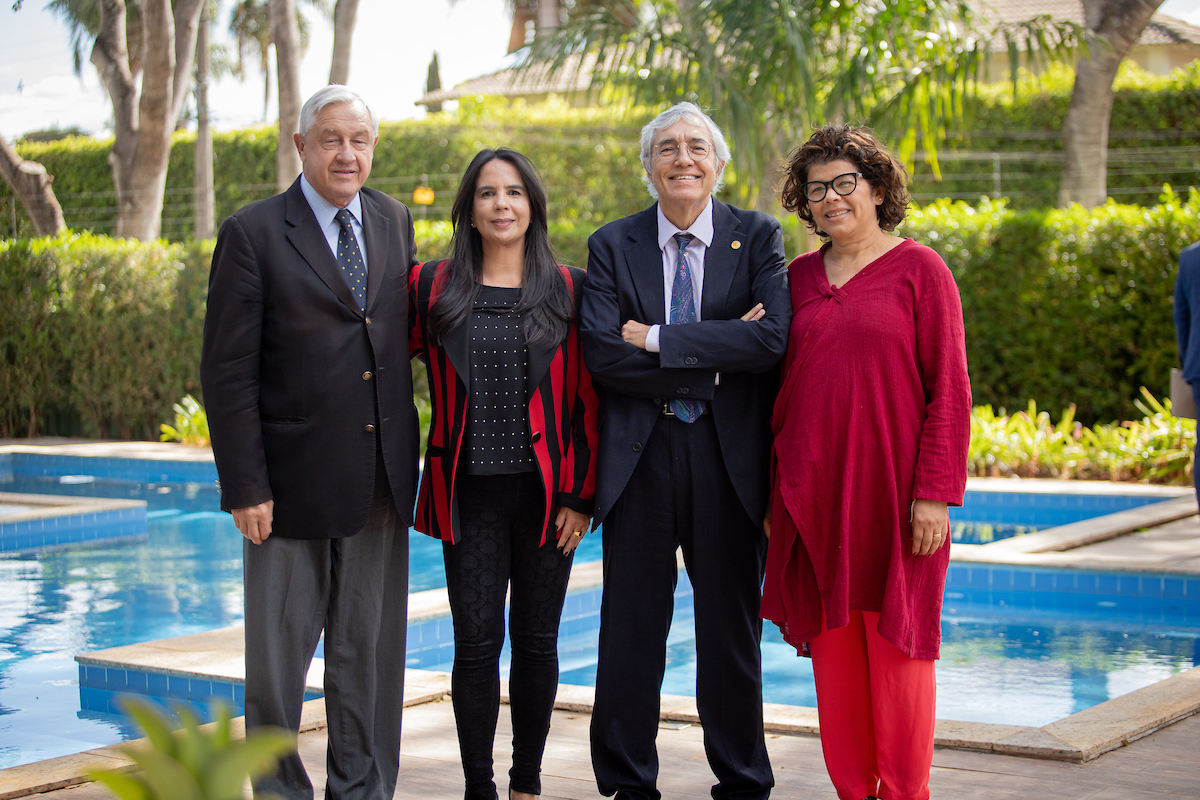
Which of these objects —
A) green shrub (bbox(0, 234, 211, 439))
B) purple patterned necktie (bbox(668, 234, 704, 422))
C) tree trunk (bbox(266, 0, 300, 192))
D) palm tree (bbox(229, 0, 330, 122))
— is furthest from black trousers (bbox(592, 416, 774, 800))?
palm tree (bbox(229, 0, 330, 122))

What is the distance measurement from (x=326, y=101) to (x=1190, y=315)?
147 inches

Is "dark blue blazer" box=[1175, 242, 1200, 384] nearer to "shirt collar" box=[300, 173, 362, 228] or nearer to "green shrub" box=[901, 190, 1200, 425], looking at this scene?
"shirt collar" box=[300, 173, 362, 228]

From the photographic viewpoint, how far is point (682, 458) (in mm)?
2547

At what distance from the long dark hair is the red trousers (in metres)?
0.96

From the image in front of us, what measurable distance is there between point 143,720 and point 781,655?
4574mm

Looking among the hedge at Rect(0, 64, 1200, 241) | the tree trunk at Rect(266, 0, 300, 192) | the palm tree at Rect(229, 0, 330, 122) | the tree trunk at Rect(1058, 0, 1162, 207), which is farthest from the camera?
the palm tree at Rect(229, 0, 330, 122)

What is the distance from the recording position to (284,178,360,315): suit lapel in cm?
242

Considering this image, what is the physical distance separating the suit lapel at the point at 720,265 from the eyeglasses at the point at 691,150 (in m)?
0.16

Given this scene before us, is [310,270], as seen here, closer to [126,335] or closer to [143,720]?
[143,720]

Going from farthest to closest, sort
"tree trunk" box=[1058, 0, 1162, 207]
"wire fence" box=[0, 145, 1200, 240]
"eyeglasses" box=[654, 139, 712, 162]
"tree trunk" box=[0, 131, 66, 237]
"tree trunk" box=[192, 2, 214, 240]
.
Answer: "tree trunk" box=[192, 2, 214, 240], "tree trunk" box=[0, 131, 66, 237], "wire fence" box=[0, 145, 1200, 240], "tree trunk" box=[1058, 0, 1162, 207], "eyeglasses" box=[654, 139, 712, 162]

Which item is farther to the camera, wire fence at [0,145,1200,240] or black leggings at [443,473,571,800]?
wire fence at [0,145,1200,240]

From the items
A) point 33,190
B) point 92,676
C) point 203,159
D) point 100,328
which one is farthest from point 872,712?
point 203,159

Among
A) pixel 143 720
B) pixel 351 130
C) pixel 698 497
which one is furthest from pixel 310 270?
pixel 143 720

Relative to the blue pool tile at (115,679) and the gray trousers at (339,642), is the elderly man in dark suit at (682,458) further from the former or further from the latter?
the blue pool tile at (115,679)
